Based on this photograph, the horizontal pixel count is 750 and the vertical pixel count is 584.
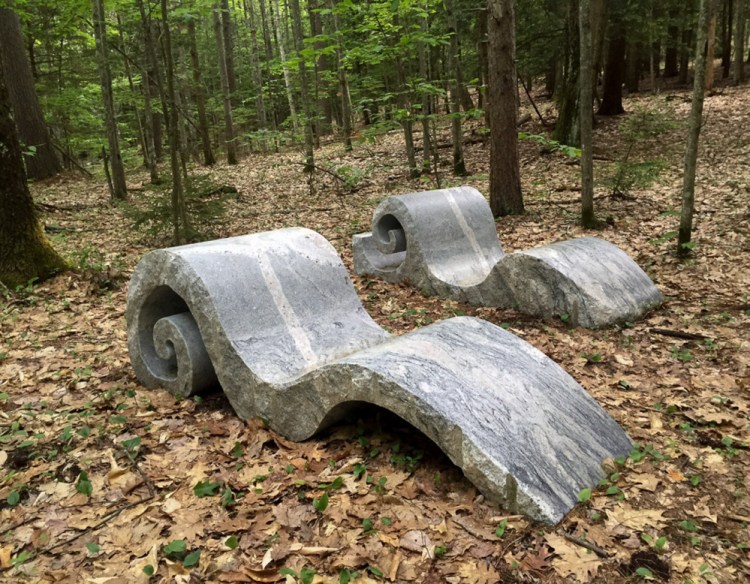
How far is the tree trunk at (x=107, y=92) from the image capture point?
34.2 feet

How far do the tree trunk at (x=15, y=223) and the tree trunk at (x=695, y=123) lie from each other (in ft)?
25.0

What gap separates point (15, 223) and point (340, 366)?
524 centimetres

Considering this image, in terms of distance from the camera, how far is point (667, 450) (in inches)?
123

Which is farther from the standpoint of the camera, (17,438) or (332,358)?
(332,358)

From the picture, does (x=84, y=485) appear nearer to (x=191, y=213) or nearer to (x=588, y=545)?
(x=588, y=545)

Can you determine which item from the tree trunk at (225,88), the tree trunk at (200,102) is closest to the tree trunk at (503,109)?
the tree trunk at (225,88)

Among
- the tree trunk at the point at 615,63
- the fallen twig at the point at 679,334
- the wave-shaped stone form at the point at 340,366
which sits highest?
the tree trunk at the point at 615,63

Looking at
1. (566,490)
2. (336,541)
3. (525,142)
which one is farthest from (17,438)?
(525,142)

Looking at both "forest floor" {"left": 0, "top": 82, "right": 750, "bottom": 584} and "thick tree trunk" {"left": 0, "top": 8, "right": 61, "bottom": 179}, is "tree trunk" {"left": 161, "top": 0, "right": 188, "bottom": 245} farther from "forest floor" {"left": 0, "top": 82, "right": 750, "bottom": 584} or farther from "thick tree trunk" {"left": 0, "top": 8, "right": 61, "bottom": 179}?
"thick tree trunk" {"left": 0, "top": 8, "right": 61, "bottom": 179}

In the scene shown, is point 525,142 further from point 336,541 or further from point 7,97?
point 336,541

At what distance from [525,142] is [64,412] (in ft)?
44.3

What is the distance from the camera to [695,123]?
19.7ft

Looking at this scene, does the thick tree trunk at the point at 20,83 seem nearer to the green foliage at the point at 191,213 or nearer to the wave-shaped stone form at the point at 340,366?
the green foliage at the point at 191,213

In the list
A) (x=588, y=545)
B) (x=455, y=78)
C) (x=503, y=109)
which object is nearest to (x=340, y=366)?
(x=588, y=545)
